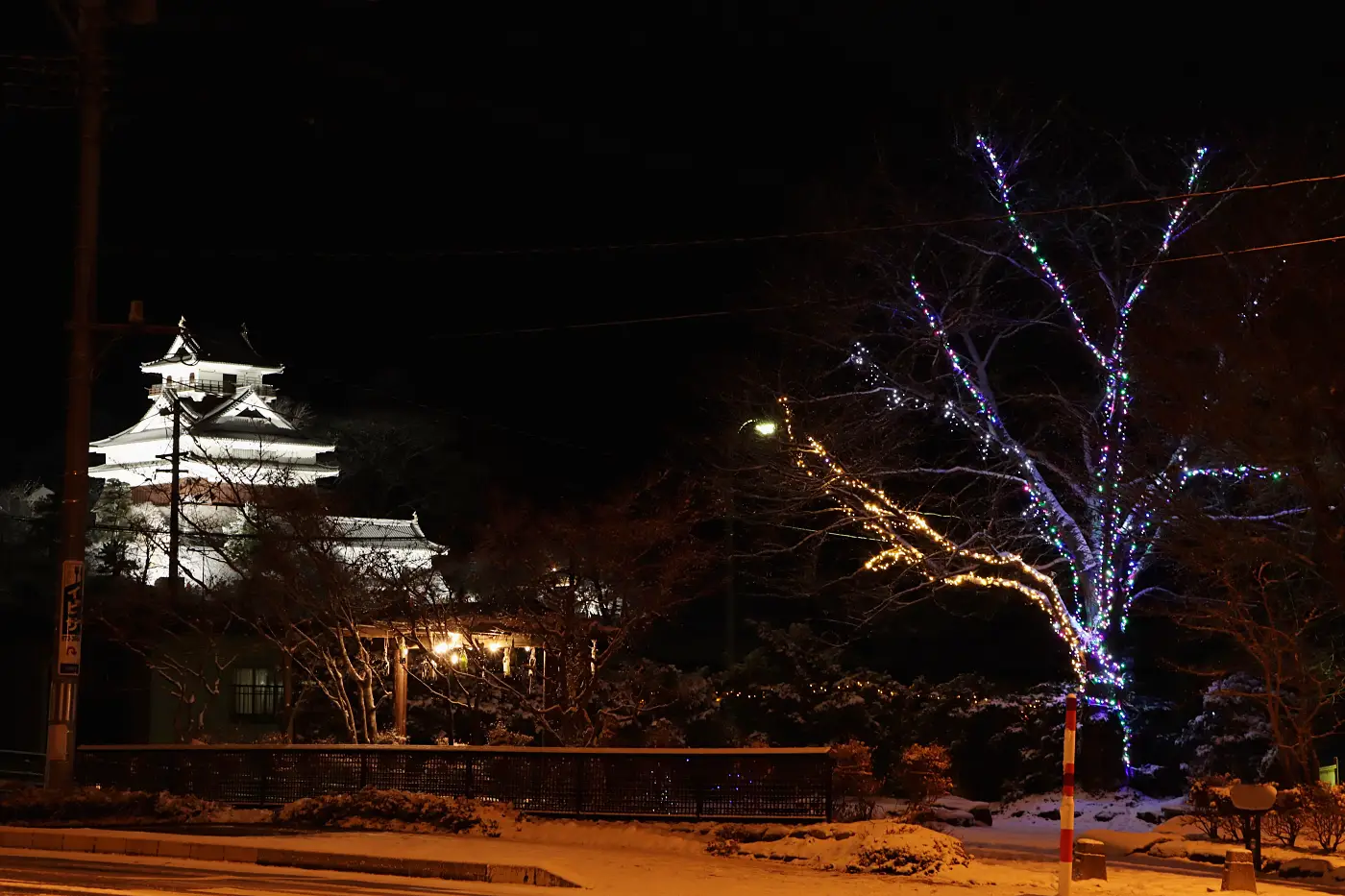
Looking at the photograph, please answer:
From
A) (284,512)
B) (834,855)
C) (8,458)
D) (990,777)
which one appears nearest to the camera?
(834,855)

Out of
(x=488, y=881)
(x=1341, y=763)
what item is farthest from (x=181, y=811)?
(x=1341, y=763)

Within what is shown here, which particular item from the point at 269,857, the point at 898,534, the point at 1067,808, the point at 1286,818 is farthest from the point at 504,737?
the point at 1067,808

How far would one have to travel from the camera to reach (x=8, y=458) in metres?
58.5

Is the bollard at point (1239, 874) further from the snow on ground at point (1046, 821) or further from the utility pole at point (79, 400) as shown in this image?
the utility pole at point (79, 400)

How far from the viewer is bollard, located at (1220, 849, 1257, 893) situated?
12391 millimetres

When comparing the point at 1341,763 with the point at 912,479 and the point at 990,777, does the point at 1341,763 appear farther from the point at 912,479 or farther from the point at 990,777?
the point at 912,479

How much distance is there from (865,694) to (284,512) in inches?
460

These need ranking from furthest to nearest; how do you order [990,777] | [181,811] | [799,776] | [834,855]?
[990,777] < [181,811] < [799,776] < [834,855]

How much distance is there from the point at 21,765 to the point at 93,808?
679 inches

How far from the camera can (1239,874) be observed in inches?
489

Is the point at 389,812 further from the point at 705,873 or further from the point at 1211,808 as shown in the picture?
the point at 1211,808

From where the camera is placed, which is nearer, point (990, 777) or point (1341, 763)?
point (1341, 763)

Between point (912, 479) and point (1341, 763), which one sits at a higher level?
point (912, 479)

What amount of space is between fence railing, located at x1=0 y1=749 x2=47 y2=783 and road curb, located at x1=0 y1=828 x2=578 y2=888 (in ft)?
50.8
